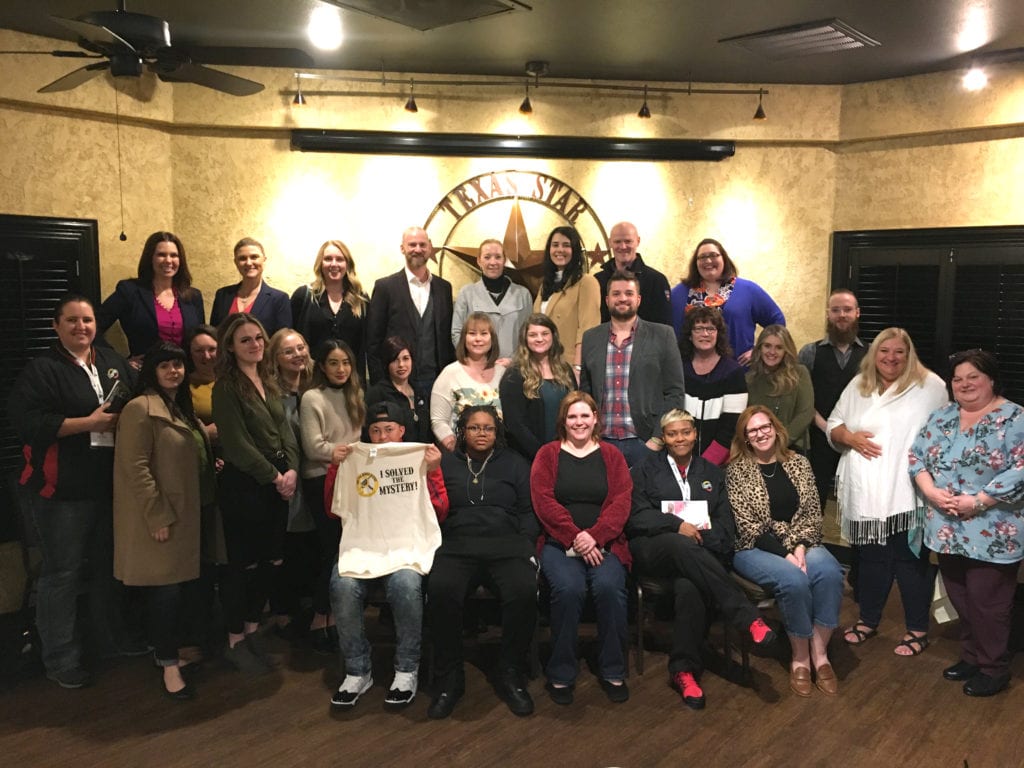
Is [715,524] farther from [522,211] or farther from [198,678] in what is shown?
[522,211]

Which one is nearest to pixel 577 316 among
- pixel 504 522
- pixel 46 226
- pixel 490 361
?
pixel 490 361

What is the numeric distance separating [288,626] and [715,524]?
7.86 feet

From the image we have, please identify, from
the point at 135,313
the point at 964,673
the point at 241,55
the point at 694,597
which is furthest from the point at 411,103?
the point at 964,673

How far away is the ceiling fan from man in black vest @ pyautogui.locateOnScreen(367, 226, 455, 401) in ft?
4.82

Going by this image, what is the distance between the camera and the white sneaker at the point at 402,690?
12.4ft

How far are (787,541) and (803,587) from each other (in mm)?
273

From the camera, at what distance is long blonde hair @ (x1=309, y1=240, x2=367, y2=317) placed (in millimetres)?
5203

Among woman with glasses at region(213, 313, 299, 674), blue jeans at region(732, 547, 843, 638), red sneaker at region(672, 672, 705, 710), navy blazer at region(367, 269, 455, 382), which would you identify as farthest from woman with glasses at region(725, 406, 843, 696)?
woman with glasses at region(213, 313, 299, 674)

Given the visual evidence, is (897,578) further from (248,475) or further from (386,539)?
(248,475)

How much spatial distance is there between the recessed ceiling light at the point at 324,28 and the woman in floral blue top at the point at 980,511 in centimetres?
385

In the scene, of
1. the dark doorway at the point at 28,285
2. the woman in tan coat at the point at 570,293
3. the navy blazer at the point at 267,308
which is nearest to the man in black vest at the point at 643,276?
the woman in tan coat at the point at 570,293

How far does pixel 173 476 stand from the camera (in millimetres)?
3826

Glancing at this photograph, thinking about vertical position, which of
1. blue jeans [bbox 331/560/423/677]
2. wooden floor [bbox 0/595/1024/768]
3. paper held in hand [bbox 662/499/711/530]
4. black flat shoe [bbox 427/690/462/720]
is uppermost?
paper held in hand [bbox 662/499/711/530]

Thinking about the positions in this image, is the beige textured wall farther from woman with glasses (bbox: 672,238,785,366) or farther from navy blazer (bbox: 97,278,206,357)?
woman with glasses (bbox: 672,238,785,366)
